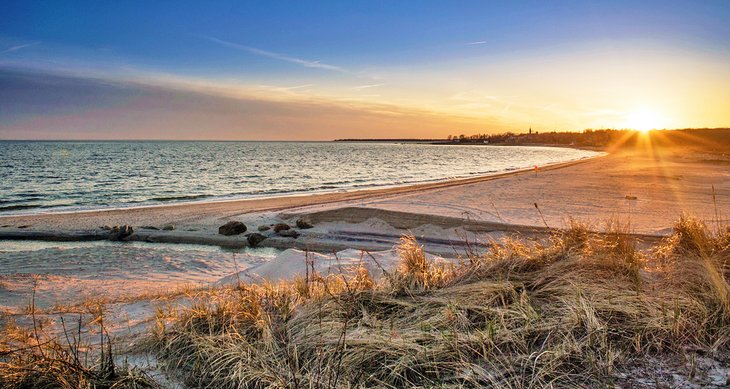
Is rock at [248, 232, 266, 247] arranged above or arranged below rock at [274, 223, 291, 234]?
below

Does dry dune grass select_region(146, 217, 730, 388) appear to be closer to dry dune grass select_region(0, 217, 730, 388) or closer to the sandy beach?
dry dune grass select_region(0, 217, 730, 388)

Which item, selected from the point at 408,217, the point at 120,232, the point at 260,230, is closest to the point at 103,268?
the point at 120,232

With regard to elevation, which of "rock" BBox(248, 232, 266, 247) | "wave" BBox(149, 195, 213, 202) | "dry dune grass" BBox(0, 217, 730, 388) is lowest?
"wave" BBox(149, 195, 213, 202)

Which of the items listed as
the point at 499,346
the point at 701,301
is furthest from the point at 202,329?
the point at 701,301

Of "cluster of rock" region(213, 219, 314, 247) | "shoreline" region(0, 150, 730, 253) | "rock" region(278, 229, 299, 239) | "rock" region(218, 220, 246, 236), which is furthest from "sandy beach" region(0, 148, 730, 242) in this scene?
"rock" region(278, 229, 299, 239)

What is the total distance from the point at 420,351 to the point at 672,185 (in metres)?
24.8

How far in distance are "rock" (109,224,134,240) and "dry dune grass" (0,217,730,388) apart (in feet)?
34.4

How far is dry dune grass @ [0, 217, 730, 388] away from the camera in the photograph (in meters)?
3.37

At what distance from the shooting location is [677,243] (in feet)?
21.6

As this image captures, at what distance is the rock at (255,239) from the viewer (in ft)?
44.8

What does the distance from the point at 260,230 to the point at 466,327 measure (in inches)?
463

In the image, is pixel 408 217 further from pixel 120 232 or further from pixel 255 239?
pixel 120 232

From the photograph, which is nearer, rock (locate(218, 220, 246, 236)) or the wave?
rock (locate(218, 220, 246, 236))

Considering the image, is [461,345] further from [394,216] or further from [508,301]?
[394,216]
